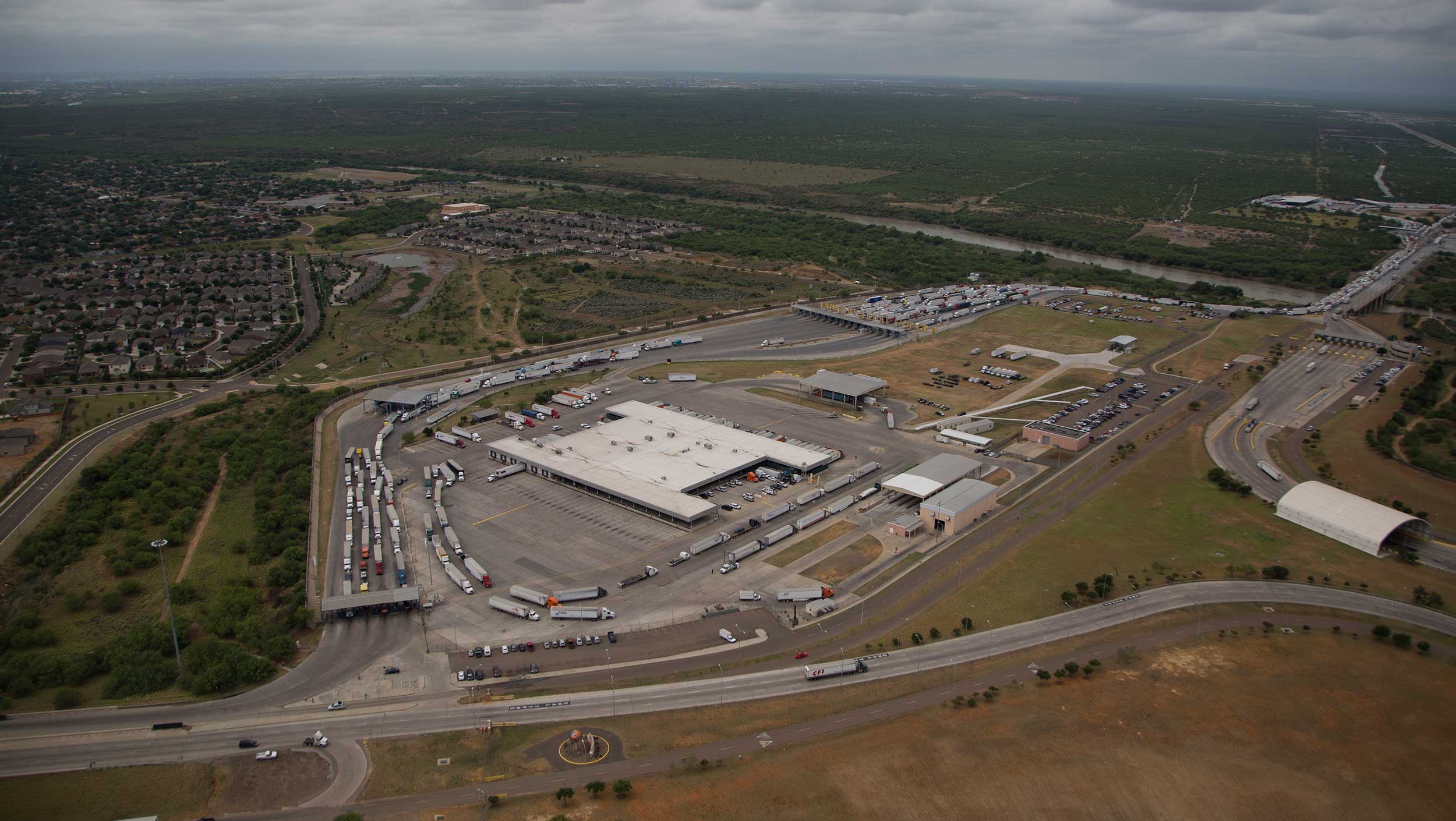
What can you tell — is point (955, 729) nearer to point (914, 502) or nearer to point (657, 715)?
point (657, 715)

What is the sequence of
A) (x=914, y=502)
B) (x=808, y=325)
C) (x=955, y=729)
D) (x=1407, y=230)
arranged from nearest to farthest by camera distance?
(x=955, y=729) → (x=914, y=502) → (x=808, y=325) → (x=1407, y=230)

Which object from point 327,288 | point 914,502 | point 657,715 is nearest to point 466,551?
point 657,715

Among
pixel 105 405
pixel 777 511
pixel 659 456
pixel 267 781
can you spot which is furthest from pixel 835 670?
pixel 105 405

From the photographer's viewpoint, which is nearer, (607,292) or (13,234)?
(607,292)

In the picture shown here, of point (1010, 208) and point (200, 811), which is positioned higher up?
point (1010, 208)

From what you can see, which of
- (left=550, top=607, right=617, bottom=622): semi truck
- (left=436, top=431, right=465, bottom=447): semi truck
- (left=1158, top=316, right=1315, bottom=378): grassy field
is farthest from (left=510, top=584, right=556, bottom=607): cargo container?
(left=1158, top=316, right=1315, bottom=378): grassy field

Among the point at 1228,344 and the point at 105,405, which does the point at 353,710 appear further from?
the point at 1228,344

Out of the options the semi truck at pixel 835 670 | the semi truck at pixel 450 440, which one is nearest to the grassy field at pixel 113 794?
the semi truck at pixel 835 670
